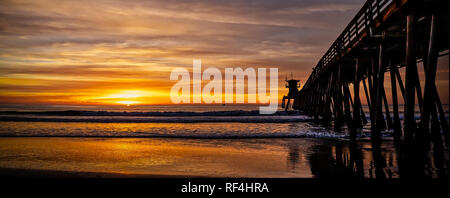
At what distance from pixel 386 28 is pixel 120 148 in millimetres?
9705

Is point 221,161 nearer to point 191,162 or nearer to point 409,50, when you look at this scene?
point 191,162

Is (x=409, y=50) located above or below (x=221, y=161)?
above

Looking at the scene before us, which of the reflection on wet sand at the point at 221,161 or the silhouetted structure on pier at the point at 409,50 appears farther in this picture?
the reflection on wet sand at the point at 221,161

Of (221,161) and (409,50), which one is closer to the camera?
(409,50)

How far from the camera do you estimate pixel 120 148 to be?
1094 cm

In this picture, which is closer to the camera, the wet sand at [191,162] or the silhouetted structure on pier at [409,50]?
the silhouetted structure on pier at [409,50]

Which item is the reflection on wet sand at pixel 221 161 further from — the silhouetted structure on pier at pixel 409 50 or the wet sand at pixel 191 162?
the silhouetted structure on pier at pixel 409 50

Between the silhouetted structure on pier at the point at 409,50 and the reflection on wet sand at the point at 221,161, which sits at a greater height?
the silhouetted structure on pier at the point at 409,50

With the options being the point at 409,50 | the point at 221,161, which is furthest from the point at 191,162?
the point at 409,50

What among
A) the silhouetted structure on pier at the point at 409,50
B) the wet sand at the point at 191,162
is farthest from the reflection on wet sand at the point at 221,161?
the silhouetted structure on pier at the point at 409,50

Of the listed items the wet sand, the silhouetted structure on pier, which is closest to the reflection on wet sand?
the wet sand

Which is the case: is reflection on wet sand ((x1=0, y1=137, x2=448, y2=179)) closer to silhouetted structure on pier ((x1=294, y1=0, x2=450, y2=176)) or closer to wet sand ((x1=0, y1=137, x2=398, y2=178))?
wet sand ((x1=0, y1=137, x2=398, y2=178))
